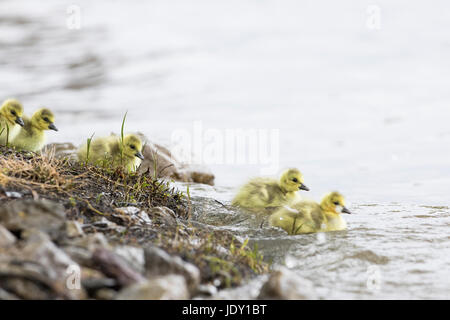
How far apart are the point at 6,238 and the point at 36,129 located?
2.95 m

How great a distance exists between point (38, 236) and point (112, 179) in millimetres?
1753

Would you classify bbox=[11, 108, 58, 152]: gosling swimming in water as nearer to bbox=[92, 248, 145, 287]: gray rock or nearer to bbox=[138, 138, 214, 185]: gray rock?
bbox=[138, 138, 214, 185]: gray rock

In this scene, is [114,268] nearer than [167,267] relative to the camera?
Yes

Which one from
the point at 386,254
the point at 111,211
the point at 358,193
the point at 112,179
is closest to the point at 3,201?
the point at 111,211

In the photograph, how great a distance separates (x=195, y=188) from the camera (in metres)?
6.66

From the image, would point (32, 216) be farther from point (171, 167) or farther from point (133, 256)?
point (171, 167)

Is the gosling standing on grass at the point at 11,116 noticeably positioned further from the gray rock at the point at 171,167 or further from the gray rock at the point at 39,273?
the gray rock at the point at 39,273

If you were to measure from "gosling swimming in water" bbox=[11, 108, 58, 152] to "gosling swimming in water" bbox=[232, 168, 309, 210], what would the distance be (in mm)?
2021

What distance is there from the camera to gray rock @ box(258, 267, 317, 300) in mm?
3164

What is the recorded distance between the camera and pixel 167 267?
318cm

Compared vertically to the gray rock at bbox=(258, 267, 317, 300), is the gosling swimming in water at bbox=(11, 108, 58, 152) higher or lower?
higher

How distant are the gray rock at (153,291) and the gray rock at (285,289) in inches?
19.5

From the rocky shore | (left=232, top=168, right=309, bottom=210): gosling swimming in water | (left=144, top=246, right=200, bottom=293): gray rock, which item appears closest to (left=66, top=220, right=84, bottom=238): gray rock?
the rocky shore

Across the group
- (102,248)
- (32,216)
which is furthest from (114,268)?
(32,216)
